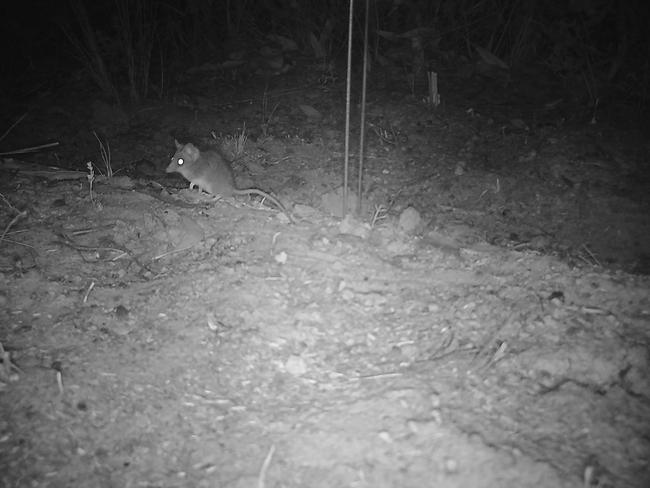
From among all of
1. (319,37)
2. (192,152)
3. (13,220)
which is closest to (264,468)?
(13,220)

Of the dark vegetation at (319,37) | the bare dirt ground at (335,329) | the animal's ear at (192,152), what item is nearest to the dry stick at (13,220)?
the bare dirt ground at (335,329)

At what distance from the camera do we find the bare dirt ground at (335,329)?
80.5 inches

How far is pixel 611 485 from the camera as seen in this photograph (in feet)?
6.08

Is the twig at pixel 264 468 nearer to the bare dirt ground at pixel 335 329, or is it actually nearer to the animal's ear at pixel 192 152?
the bare dirt ground at pixel 335 329

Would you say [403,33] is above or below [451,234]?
above

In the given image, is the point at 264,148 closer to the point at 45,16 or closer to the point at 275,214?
the point at 275,214

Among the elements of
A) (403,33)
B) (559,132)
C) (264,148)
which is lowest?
(264,148)

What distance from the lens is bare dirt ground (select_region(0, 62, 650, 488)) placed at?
204 cm

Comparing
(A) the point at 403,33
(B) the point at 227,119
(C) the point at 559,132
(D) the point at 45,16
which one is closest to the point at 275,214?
(B) the point at 227,119

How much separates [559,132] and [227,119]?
373 cm

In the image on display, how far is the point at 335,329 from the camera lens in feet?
9.36

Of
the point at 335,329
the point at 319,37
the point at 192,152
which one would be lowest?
the point at 335,329

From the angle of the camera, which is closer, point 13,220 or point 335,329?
point 335,329

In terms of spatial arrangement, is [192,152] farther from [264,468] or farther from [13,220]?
[264,468]
